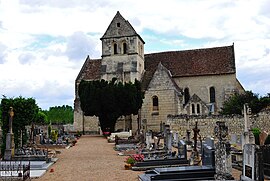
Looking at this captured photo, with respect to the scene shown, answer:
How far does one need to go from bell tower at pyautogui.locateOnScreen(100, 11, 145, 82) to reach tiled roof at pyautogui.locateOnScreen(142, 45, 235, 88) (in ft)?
9.33

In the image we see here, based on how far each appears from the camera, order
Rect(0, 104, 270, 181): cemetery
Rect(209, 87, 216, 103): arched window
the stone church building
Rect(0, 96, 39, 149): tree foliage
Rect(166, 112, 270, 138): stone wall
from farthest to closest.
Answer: Rect(209, 87, 216, 103): arched window < the stone church building < Rect(166, 112, 270, 138): stone wall < Rect(0, 96, 39, 149): tree foliage < Rect(0, 104, 270, 181): cemetery

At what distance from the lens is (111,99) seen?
4144cm

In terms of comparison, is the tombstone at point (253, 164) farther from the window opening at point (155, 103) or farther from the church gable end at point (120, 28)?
the church gable end at point (120, 28)

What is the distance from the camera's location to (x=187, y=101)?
48.3 meters

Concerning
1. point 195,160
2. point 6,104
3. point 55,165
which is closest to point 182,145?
point 195,160

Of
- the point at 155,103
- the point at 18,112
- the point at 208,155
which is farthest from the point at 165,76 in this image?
the point at 208,155

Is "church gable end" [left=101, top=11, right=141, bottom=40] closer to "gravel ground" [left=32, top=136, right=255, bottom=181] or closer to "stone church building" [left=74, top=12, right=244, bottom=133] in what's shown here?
"stone church building" [left=74, top=12, right=244, bottom=133]

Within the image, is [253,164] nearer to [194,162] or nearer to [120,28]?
[194,162]

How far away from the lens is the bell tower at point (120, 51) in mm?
47969

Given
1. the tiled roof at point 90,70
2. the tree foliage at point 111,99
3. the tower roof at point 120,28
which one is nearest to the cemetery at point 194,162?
the tree foliage at point 111,99

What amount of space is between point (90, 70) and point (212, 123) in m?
21.8

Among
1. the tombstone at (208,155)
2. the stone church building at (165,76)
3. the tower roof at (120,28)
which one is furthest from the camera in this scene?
the tower roof at (120,28)

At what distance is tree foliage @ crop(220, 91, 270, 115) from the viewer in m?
40.3

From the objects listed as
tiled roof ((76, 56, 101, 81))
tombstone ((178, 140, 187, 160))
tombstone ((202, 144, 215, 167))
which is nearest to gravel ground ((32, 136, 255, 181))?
tombstone ((202, 144, 215, 167))
